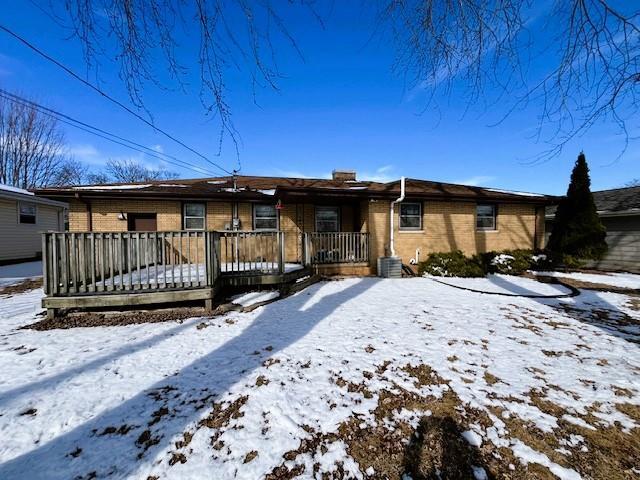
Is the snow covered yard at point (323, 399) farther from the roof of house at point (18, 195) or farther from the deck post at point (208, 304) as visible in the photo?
the roof of house at point (18, 195)

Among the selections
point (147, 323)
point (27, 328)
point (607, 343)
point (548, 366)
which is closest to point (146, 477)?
point (147, 323)

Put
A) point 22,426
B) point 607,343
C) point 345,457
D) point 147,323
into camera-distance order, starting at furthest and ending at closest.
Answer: point 147,323 → point 607,343 → point 22,426 → point 345,457

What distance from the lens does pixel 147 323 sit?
200 inches

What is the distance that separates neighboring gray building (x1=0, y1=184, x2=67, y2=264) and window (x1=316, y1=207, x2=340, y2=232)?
44.9 feet

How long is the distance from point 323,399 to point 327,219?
893 centimetres

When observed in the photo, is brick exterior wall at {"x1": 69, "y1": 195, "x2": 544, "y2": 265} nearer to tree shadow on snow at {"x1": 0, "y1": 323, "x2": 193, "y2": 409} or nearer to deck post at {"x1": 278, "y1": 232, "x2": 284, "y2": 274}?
deck post at {"x1": 278, "y1": 232, "x2": 284, "y2": 274}

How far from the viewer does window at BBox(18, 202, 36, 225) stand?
1413 centimetres

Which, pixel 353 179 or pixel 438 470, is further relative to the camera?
pixel 353 179

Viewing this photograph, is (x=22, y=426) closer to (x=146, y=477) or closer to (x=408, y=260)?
(x=146, y=477)

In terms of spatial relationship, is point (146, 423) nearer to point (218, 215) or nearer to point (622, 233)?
point (218, 215)

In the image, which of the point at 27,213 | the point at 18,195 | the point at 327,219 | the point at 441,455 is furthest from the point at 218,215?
the point at 27,213

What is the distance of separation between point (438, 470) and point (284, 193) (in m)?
8.20

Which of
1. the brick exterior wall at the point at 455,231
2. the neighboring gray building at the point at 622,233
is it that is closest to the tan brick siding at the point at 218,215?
the brick exterior wall at the point at 455,231

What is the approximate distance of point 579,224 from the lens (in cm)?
1095
